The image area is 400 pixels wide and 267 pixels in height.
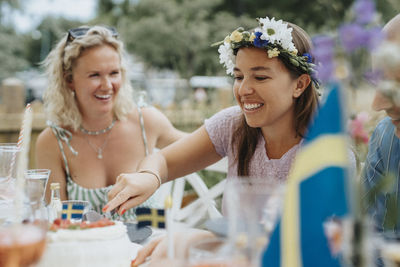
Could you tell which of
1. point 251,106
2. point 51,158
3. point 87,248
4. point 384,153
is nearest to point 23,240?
point 87,248

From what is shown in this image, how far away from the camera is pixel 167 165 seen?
2.25 metres

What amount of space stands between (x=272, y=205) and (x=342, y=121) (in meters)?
0.25

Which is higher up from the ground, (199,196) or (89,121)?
(89,121)

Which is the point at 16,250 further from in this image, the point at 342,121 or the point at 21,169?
the point at 342,121

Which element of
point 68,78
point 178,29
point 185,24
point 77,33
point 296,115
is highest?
point 185,24

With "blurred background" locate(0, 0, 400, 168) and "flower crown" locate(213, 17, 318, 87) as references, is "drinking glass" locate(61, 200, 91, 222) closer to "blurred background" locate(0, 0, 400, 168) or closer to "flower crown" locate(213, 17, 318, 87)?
"flower crown" locate(213, 17, 318, 87)

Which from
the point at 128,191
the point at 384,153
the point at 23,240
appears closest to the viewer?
Result: the point at 23,240

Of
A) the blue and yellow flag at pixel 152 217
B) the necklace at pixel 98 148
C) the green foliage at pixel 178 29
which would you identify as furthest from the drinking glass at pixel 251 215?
the green foliage at pixel 178 29

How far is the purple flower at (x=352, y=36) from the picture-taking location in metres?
0.75

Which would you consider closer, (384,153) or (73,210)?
(73,210)

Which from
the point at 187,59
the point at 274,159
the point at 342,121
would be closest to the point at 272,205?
the point at 342,121

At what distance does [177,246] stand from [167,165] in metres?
1.18

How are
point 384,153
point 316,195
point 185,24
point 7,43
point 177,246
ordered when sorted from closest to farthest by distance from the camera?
point 316,195 → point 177,246 → point 384,153 → point 185,24 → point 7,43

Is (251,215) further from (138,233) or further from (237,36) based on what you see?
(237,36)
